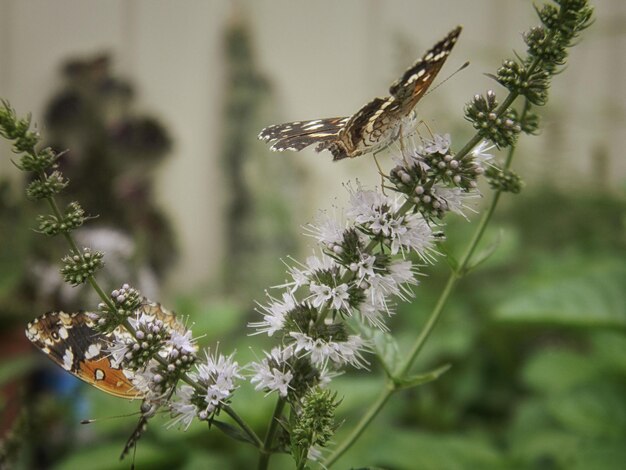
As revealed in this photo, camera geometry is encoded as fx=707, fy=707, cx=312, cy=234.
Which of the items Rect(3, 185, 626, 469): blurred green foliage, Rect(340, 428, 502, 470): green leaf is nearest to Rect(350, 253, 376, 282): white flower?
Rect(3, 185, 626, 469): blurred green foliage

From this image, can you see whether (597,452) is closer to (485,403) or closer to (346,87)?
(485,403)

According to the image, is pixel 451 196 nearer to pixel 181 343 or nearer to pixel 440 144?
pixel 440 144

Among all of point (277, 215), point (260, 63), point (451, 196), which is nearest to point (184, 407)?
point (451, 196)

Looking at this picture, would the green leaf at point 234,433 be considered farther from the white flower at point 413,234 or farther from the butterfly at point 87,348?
the white flower at point 413,234

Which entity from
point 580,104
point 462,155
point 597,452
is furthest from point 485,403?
point 580,104

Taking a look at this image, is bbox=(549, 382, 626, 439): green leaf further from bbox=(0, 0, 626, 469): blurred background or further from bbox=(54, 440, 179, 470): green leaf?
bbox=(54, 440, 179, 470): green leaf

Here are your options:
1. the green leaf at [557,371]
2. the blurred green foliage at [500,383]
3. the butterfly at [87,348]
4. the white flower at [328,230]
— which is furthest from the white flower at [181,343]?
the green leaf at [557,371]
